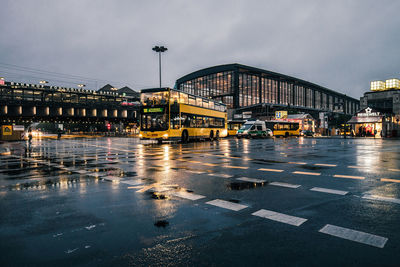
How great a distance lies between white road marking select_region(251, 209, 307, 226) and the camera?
3720 millimetres

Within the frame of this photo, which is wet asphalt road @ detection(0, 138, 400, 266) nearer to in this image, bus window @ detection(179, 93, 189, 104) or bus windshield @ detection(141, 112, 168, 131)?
bus windshield @ detection(141, 112, 168, 131)

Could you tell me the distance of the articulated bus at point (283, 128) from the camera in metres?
46.2

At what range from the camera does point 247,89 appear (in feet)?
272

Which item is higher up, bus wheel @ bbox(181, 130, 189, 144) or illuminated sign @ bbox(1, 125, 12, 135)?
illuminated sign @ bbox(1, 125, 12, 135)

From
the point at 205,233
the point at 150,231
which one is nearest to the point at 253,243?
the point at 205,233

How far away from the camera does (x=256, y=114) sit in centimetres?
7494

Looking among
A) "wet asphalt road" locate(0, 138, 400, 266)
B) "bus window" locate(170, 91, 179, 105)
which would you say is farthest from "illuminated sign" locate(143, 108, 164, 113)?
"wet asphalt road" locate(0, 138, 400, 266)

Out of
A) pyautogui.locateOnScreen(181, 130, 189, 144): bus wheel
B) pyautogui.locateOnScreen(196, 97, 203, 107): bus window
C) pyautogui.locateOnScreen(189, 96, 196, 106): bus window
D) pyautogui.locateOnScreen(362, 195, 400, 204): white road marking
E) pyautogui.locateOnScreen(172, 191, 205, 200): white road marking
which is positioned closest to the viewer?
pyautogui.locateOnScreen(362, 195, 400, 204): white road marking

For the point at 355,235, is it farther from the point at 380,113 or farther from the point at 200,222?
the point at 380,113

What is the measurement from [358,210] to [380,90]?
5439 cm

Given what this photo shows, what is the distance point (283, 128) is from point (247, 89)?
3707 centimetres

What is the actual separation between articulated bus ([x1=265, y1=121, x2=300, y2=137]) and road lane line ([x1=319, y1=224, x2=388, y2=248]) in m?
42.9

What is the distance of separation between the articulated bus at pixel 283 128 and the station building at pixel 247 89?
2192cm

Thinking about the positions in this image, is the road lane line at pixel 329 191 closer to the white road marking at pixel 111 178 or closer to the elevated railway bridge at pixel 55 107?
the white road marking at pixel 111 178
